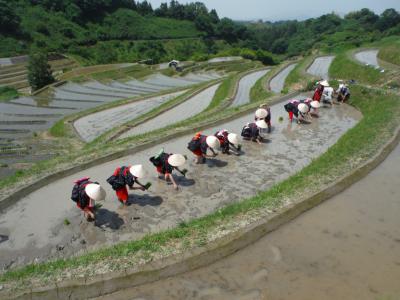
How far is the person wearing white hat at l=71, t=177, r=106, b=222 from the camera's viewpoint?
6.36 meters

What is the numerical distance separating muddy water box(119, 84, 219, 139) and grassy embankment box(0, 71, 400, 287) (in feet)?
31.1

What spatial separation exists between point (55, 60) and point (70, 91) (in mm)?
17736

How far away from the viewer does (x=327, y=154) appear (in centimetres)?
958

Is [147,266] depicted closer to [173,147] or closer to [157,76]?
[173,147]

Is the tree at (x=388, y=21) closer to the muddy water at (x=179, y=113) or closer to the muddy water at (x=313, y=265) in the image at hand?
the muddy water at (x=179, y=113)

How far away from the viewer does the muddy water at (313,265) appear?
4906 millimetres

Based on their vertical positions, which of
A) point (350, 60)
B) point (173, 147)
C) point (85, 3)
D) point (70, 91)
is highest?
point (85, 3)

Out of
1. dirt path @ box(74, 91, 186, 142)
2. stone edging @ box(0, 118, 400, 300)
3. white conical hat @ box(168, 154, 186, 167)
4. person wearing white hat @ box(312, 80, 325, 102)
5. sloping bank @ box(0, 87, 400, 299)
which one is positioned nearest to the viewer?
stone edging @ box(0, 118, 400, 300)

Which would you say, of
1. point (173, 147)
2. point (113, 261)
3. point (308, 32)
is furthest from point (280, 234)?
point (308, 32)

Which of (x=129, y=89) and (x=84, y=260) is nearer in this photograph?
(x=84, y=260)

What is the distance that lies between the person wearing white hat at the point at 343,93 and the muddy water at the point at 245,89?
6.57m

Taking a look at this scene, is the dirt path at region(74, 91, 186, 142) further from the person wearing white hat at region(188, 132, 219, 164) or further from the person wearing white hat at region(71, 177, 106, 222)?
the person wearing white hat at region(71, 177, 106, 222)

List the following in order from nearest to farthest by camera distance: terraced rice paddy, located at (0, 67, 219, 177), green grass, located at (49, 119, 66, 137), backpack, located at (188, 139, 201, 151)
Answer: backpack, located at (188, 139, 201, 151) → green grass, located at (49, 119, 66, 137) → terraced rice paddy, located at (0, 67, 219, 177)

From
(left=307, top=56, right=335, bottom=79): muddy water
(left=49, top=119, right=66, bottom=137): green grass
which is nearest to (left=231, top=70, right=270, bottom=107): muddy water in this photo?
(left=307, top=56, right=335, bottom=79): muddy water
